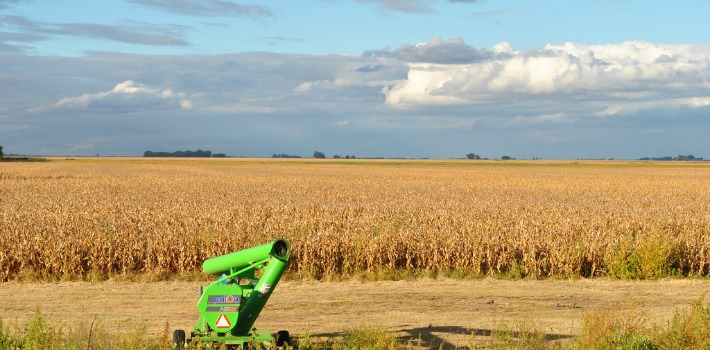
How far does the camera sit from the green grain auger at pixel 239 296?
8898mm

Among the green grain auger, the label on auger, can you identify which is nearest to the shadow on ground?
the green grain auger

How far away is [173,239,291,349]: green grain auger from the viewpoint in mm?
8898

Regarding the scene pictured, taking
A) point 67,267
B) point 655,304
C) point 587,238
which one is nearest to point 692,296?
point 655,304

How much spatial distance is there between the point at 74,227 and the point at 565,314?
1272 centimetres

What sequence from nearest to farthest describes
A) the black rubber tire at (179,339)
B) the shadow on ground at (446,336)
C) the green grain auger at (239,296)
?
the green grain auger at (239,296) < the black rubber tire at (179,339) < the shadow on ground at (446,336)

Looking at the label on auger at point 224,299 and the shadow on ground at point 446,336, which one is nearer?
the label on auger at point 224,299

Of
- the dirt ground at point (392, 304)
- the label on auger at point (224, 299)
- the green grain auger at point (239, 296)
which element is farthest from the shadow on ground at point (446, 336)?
the label on auger at point (224, 299)

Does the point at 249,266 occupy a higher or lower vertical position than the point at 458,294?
higher

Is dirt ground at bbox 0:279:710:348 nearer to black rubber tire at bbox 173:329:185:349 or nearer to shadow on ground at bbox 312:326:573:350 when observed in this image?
shadow on ground at bbox 312:326:573:350

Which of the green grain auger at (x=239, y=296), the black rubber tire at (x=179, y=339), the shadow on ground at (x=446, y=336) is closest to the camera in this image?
the green grain auger at (x=239, y=296)

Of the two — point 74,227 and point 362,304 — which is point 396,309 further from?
point 74,227

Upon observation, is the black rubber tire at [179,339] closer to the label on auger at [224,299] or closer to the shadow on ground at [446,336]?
the label on auger at [224,299]

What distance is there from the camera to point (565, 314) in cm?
1305

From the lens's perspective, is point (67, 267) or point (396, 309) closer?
point (396, 309)
